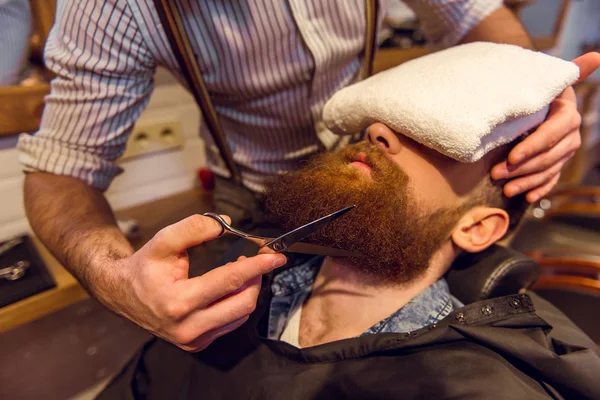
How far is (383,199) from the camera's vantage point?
0.71 meters

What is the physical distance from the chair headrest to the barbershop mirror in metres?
1.18

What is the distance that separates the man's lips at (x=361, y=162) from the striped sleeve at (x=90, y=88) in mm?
467

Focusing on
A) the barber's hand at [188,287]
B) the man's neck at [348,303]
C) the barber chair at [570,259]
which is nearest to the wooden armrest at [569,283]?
the barber chair at [570,259]

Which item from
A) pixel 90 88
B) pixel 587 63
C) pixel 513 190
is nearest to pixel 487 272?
pixel 513 190

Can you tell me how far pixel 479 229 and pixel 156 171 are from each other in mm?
1080

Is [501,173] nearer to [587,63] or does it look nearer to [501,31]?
[587,63]

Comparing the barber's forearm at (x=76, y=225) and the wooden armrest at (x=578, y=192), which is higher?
the barber's forearm at (x=76, y=225)

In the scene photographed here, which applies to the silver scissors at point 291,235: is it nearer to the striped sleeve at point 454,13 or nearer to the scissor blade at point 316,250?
the scissor blade at point 316,250

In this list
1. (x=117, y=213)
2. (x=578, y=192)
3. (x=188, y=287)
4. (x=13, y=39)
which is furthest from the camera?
(x=578, y=192)

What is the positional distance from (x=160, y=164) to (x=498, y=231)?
1107 mm

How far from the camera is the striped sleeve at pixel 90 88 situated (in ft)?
2.43

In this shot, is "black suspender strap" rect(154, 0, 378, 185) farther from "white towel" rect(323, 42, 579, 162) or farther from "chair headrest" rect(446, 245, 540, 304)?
"chair headrest" rect(446, 245, 540, 304)

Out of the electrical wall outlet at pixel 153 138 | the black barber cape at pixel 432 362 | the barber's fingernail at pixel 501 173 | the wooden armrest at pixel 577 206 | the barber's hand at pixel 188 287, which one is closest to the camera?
the barber's hand at pixel 188 287

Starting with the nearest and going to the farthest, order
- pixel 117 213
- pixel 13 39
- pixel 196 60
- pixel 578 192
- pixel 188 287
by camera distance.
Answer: pixel 188 287, pixel 196 60, pixel 13 39, pixel 117 213, pixel 578 192
